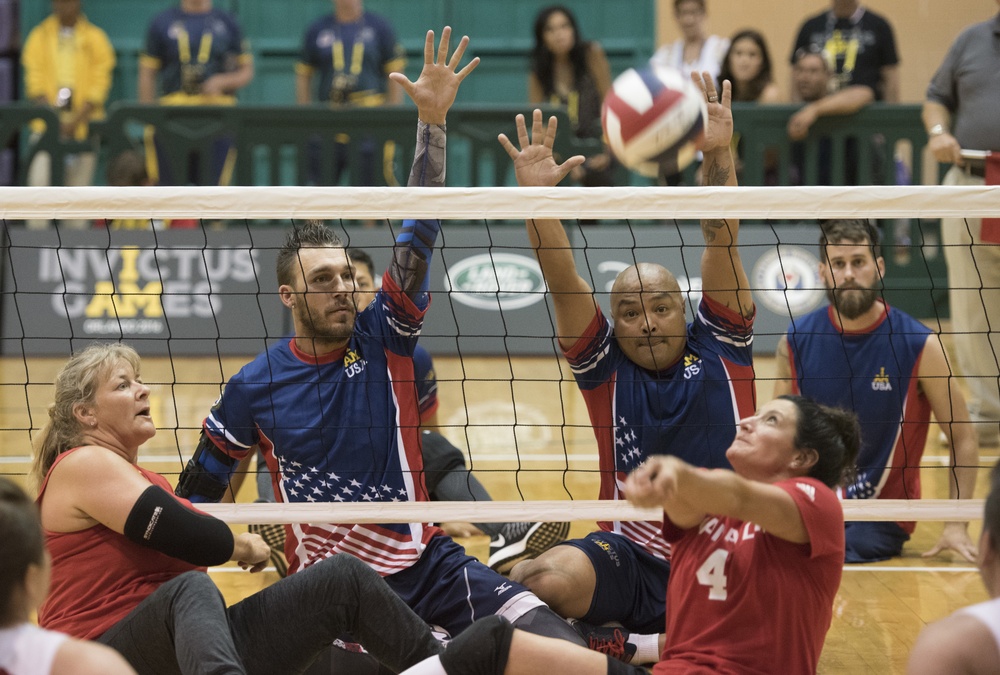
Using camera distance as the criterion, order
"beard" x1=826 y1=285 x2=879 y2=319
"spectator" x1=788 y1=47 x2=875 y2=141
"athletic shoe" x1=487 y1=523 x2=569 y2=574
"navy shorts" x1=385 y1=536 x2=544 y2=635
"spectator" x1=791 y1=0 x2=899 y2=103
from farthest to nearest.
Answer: "spectator" x1=791 y1=0 x2=899 y2=103
"spectator" x1=788 y1=47 x2=875 y2=141
"beard" x1=826 y1=285 x2=879 y2=319
"athletic shoe" x1=487 y1=523 x2=569 y2=574
"navy shorts" x1=385 y1=536 x2=544 y2=635

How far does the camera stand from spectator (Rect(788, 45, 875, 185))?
1066cm

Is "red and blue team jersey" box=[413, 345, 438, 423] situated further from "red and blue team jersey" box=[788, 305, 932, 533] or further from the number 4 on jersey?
the number 4 on jersey

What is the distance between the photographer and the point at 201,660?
10.2ft

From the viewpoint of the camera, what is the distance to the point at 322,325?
425 centimetres

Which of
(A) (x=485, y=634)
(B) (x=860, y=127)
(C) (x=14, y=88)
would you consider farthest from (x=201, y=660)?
(C) (x=14, y=88)

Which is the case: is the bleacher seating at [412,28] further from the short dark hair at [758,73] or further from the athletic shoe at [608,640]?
the athletic shoe at [608,640]

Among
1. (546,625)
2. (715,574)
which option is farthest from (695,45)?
(715,574)

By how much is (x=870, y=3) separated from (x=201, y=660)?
12.8 m

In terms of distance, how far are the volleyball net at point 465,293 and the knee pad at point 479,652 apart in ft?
2.80

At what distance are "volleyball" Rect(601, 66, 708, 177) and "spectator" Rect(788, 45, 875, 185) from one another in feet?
22.1

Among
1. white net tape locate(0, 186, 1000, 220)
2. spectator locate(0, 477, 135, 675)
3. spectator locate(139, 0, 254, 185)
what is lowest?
spectator locate(0, 477, 135, 675)

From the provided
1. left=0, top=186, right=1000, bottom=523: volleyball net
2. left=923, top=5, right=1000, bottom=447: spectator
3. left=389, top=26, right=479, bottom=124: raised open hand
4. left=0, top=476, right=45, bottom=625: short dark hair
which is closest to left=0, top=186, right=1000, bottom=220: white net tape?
left=0, top=186, right=1000, bottom=523: volleyball net

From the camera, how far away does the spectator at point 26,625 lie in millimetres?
2348

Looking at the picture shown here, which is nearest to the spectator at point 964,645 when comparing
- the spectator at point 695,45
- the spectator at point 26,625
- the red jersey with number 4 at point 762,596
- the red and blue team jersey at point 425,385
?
the red jersey with number 4 at point 762,596
